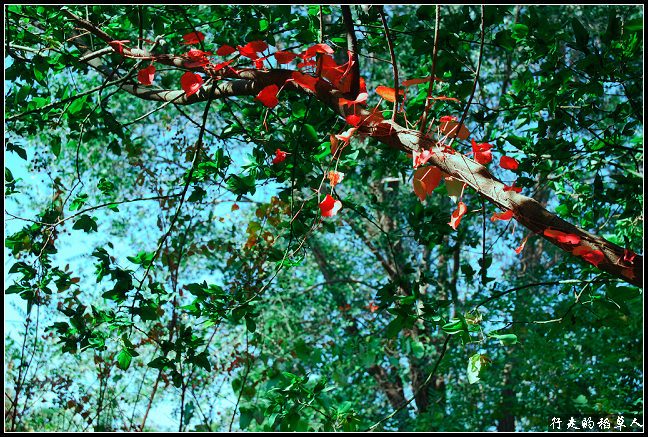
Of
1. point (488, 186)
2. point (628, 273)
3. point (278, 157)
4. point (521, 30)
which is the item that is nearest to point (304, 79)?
point (278, 157)

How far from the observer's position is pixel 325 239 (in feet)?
18.5

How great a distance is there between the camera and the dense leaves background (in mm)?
1659

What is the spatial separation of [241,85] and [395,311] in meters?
0.83

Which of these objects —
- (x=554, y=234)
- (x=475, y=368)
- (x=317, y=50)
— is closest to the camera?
(x=554, y=234)

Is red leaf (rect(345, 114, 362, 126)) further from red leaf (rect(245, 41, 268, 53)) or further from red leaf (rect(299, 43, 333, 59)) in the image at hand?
red leaf (rect(245, 41, 268, 53))

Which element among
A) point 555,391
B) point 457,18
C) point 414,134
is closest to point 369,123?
point 414,134

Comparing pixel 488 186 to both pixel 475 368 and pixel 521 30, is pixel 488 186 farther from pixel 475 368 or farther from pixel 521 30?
pixel 521 30

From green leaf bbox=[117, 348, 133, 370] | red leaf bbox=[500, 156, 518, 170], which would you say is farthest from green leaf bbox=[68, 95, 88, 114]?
red leaf bbox=[500, 156, 518, 170]

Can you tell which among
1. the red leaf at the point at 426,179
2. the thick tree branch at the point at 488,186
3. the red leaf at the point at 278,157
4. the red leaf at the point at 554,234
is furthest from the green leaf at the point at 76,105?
the red leaf at the point at 554,234

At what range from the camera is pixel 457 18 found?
72.4 inches

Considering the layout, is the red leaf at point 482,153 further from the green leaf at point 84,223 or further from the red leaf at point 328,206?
the green leaf at point 84,223

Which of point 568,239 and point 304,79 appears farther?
point 304,79

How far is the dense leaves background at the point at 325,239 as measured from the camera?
166 cm

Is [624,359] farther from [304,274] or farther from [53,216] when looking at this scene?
[53,216]
